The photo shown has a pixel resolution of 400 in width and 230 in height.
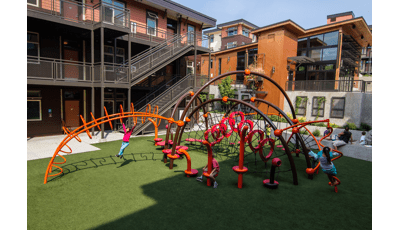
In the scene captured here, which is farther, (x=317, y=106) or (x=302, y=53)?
(x=302, y=53)

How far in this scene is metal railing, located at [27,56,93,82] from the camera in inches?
505

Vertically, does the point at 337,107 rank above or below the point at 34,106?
above

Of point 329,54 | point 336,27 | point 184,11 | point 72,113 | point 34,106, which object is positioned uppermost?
point 184,11

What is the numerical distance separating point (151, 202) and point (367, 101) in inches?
740

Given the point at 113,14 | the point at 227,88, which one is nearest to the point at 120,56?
the point at 113,14

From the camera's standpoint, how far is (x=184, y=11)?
2153 cm

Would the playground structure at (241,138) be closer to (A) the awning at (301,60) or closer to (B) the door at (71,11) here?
(B) the door at (71,11)

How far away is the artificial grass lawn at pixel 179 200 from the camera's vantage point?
18.6 feet

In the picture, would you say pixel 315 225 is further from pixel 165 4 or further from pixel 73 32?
pixel 165 4

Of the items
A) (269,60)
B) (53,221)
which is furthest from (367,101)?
(53,221)

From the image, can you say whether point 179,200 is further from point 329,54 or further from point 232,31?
point 232,31

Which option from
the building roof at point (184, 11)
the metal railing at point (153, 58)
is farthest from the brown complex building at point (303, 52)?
the metal railing at point (153, 58)

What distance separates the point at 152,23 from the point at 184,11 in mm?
3460

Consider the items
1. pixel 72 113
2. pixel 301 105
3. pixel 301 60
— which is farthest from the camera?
pixel 301 60
